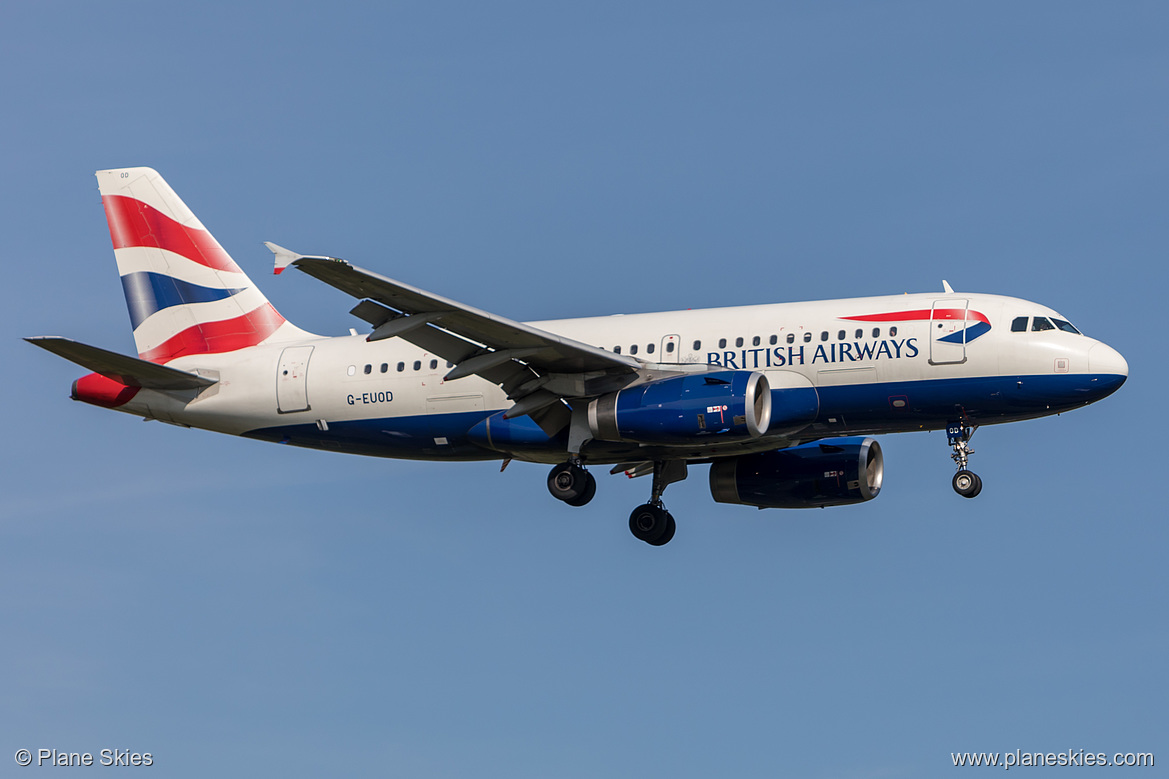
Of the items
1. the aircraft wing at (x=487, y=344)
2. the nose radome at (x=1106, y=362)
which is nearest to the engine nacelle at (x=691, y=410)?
the aircraft wing at (x=487, y=344)

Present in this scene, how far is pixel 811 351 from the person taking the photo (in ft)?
110

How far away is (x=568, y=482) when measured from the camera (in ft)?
116

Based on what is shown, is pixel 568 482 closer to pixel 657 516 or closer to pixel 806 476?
pixel 657 516

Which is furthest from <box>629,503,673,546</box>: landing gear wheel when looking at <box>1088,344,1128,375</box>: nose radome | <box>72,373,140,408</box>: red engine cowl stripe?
<box>72,373,140,408</box>: red engine cowl stripe

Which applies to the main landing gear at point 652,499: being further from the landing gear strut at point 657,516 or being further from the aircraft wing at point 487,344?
the aircraft wing at point 487,344

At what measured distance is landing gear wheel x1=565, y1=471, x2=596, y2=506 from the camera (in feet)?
116

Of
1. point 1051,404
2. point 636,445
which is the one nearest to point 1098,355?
point 1051,404

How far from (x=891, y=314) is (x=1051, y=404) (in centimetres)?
388

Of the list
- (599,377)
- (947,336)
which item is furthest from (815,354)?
(599,377)

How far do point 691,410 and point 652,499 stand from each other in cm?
636

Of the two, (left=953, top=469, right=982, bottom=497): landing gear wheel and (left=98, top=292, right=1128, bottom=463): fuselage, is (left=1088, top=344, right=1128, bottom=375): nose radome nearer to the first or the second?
(left=98, top=292, right=1128, bottom=463): fuselage

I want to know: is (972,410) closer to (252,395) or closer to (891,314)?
(891,314)

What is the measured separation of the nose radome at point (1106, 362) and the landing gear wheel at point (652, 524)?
10.8 m

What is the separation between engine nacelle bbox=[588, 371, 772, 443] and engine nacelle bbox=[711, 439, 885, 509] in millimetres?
5275
